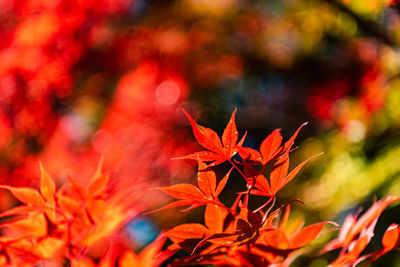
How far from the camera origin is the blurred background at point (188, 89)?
4.80 feet

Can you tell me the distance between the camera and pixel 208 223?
483mm

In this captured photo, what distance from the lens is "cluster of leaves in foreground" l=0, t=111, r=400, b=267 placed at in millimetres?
424

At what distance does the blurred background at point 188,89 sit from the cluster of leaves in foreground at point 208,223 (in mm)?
156

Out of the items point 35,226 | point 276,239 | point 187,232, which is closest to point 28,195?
point 35,226

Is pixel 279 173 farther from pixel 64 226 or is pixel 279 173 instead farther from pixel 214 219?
pixel 64 226

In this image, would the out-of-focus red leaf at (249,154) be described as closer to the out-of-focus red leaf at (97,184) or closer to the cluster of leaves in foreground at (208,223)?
the cluster of leaves in foreground at (208,223)

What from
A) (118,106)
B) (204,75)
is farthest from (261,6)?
(118,106)

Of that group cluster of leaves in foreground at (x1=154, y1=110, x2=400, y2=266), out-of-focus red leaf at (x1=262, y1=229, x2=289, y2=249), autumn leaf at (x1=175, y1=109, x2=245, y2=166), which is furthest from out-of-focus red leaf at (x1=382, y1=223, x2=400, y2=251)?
autumn leaf at (x1=175, y1=109, x2=245, y2=166)

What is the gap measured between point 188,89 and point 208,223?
257 centimetres

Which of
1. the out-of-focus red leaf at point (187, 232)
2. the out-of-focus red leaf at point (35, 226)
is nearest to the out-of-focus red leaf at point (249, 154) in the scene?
the out-of-focus red leaf at point (187, 232)

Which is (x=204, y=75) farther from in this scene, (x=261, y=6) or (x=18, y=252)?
(x=18, y=252)

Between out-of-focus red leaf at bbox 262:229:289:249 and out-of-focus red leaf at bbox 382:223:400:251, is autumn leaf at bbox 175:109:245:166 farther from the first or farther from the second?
out-of-focus red leaf at bbox 382:223:400:251

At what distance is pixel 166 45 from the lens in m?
3.04

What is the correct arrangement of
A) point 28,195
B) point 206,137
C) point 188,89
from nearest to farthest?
point 206,137, point 28,195, point 188,89
